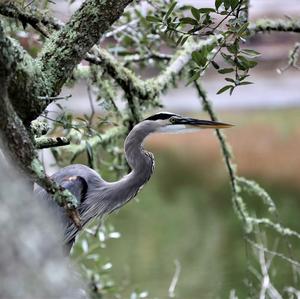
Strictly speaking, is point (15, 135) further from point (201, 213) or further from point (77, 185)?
point (201, 213)

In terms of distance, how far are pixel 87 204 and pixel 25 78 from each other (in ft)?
3.51

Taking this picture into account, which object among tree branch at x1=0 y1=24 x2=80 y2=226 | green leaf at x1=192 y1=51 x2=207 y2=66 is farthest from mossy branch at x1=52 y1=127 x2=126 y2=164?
tree branch at x1=0 y1=24 x2=80 y2=226

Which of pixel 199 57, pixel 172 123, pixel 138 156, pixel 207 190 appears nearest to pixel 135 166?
pixel 138 156

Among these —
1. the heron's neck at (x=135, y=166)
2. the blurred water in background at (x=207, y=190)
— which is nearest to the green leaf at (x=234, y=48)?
the heron's neck at (x=135, y=166)

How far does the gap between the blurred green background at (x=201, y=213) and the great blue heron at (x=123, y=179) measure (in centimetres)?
119

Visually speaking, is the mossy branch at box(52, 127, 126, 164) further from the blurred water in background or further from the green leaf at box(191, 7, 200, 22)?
the green leaf at box(191, 7, 200, 22)

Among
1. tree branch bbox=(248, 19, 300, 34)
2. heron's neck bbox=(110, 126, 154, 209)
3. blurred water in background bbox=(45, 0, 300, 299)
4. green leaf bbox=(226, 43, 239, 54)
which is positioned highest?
green leaf bbox=(226, 43, 239, 54)

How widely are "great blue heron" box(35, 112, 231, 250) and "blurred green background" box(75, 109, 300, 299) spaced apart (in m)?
1.19

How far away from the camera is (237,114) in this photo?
11961 millimetres

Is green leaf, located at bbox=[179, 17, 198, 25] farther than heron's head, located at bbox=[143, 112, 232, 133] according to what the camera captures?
No

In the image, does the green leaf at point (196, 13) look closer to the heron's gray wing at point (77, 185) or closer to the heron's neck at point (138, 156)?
the heron's neck at point (138, 156)

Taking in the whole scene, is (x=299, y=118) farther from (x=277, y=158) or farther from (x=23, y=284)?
(x=23, y=284)

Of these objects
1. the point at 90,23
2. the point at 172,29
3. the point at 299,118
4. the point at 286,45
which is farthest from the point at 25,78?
the point at 286,45

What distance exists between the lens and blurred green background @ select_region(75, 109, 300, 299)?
557 centimetres
